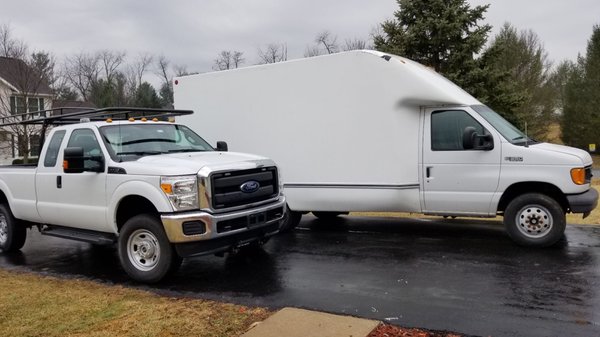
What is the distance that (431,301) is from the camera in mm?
5051

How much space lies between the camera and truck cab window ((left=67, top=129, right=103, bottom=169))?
6.52 metres

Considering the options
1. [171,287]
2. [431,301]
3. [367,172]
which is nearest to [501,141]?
[367,172]

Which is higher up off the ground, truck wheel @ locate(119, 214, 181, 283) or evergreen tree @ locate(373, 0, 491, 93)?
evergreen tree @ locate(373, 0, 491, 93)

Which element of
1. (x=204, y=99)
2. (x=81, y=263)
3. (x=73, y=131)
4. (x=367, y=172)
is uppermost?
(x=204, y=99)

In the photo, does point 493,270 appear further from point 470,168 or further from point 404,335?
point 404,335

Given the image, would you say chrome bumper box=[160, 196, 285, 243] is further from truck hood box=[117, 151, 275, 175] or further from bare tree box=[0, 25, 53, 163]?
bare tree box=[0, 25, 53, 163]

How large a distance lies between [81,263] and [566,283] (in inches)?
256

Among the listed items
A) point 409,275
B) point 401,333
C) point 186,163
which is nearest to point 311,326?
point 401,333

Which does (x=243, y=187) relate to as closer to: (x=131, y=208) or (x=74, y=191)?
(x=131, y=208)

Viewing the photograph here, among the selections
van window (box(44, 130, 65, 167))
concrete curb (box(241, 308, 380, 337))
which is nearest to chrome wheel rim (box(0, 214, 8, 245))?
van window (box(44, 130, 65, 167))

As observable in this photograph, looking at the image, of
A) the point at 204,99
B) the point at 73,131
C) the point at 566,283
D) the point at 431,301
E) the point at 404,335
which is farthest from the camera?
the point at 204,99

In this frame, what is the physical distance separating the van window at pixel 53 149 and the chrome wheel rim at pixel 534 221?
21.9 ft

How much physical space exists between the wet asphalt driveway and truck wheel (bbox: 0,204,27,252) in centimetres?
18

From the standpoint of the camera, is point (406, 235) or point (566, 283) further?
point (406, 235)
